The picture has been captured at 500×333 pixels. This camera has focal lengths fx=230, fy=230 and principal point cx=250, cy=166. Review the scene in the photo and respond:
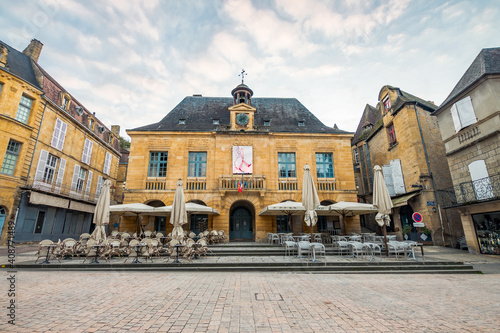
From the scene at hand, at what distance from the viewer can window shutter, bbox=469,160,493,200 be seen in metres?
11.3

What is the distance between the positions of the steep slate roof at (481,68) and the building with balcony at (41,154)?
2743 cm

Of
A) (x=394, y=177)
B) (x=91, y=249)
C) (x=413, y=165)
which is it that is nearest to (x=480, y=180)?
(x=413, y=165)

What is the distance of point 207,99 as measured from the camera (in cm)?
2245

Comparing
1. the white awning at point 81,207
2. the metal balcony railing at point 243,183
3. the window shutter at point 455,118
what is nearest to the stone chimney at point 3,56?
the white awning at point 81,207

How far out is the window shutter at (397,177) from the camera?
17.3 meters

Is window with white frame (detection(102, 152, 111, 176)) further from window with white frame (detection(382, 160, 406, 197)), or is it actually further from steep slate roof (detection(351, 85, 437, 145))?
steep slate roof (detection(351, 85, 437, 145))

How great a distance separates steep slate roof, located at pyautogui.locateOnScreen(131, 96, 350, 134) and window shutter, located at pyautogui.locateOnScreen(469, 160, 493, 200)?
26.3ft

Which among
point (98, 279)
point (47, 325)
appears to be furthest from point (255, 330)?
point (98, 279)

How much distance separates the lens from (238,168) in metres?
17.2

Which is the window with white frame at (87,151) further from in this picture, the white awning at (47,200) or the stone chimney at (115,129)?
the stone chimney at (115,129)

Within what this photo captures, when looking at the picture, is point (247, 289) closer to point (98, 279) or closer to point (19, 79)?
point (98, 279)

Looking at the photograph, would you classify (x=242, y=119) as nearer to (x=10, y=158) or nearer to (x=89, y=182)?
(x=10, y=158)

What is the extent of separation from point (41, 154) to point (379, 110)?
28453mm

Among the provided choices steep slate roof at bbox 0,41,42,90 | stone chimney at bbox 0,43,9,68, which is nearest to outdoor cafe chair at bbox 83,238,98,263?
steep slate roof at bbox 0,41,42,90
